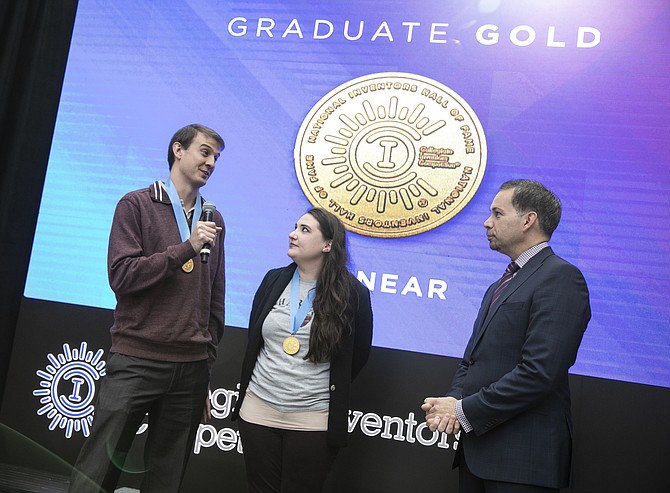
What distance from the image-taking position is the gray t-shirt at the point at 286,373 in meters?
2.41

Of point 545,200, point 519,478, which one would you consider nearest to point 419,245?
point 545,200

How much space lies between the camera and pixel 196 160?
252 cm

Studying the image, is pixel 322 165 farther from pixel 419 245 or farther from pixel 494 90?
pixel 494 90

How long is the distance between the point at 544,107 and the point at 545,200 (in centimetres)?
131

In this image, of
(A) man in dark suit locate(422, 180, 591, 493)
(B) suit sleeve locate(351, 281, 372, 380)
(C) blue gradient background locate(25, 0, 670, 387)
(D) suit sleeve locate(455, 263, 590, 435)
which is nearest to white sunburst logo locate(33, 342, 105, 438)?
(C) blue gradient background locate(25, 0, 670, 387)

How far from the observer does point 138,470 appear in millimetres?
3355

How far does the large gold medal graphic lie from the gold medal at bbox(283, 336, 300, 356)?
3.63ft

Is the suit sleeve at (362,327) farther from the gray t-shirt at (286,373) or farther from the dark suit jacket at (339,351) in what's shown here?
the gray t-shirt at (286,373)

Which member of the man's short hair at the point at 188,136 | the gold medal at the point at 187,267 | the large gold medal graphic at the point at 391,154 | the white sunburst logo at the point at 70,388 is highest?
the large gold medal graphic at the point at 391,154

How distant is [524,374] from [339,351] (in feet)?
2.47

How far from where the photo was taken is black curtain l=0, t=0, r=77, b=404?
3809 mm

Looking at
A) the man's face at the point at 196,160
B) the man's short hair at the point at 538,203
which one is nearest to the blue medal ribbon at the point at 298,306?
the man's face at the point at 196,160

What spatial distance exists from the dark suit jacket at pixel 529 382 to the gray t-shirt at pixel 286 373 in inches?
23.0

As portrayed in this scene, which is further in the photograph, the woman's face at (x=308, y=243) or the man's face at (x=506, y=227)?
the woman's face at (x=308, y=243)
